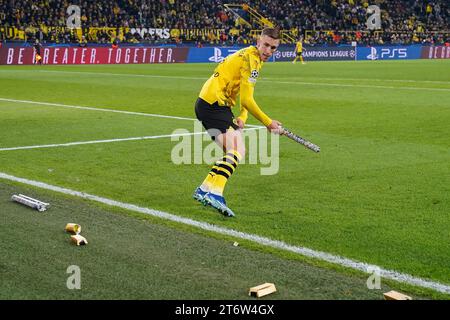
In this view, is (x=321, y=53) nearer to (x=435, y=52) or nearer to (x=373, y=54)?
(x=373, y=54)

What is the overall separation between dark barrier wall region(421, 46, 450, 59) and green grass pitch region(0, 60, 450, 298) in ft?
126

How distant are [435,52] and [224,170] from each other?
52160 millimetres

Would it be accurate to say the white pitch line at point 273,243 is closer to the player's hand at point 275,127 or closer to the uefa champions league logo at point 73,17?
the player's hand at point 275,127

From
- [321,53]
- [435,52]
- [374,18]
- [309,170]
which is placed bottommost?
[435,52]

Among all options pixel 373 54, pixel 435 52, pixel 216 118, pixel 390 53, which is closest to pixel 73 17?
pixel 373 54

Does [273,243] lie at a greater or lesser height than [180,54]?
greater

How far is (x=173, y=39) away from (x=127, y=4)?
4339 mm

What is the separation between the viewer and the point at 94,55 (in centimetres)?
4266

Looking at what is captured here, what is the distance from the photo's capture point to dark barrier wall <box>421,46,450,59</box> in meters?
55.0

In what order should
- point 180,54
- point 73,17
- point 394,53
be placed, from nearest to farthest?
point 73,17 < point 180,54 < point 394,53

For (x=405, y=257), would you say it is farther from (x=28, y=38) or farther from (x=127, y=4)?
(x=127, y=4)

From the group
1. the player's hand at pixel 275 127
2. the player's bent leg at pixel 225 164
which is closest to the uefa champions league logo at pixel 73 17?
the player's bent leg at pixel 225 164

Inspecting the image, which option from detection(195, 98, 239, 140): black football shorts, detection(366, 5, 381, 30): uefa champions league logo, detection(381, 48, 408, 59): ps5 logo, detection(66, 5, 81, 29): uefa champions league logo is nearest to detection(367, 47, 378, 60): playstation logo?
detection(381, 48, 408, 59): ps5 logo
